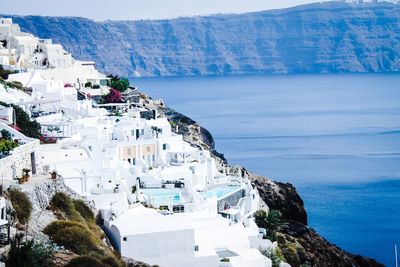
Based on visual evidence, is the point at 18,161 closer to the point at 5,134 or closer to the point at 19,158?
the point at 19,158

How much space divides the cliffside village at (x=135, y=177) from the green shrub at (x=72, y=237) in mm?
890

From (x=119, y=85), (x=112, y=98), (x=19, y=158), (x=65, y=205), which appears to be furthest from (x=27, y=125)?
(x=119, y=85)

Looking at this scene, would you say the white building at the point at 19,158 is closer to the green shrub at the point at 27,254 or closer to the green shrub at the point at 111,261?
the green shrub at the point at 111,261

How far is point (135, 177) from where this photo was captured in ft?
63.0

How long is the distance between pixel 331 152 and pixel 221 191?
109ft

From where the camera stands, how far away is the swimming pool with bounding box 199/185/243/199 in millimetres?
19938

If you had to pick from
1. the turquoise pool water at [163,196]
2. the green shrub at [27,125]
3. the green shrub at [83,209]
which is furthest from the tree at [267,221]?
the green shrub at [83,209]

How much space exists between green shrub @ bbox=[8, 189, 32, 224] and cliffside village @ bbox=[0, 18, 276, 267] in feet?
2.17

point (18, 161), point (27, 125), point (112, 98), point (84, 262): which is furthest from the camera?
point (112, 98)

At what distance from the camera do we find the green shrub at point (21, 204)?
13.1 meters

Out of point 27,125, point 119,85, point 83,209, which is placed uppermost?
point 119,85

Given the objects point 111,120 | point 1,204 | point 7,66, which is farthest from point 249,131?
point 1,204

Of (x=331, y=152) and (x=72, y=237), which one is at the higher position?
(x=331, y=152)

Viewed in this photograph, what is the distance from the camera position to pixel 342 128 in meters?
67.9
